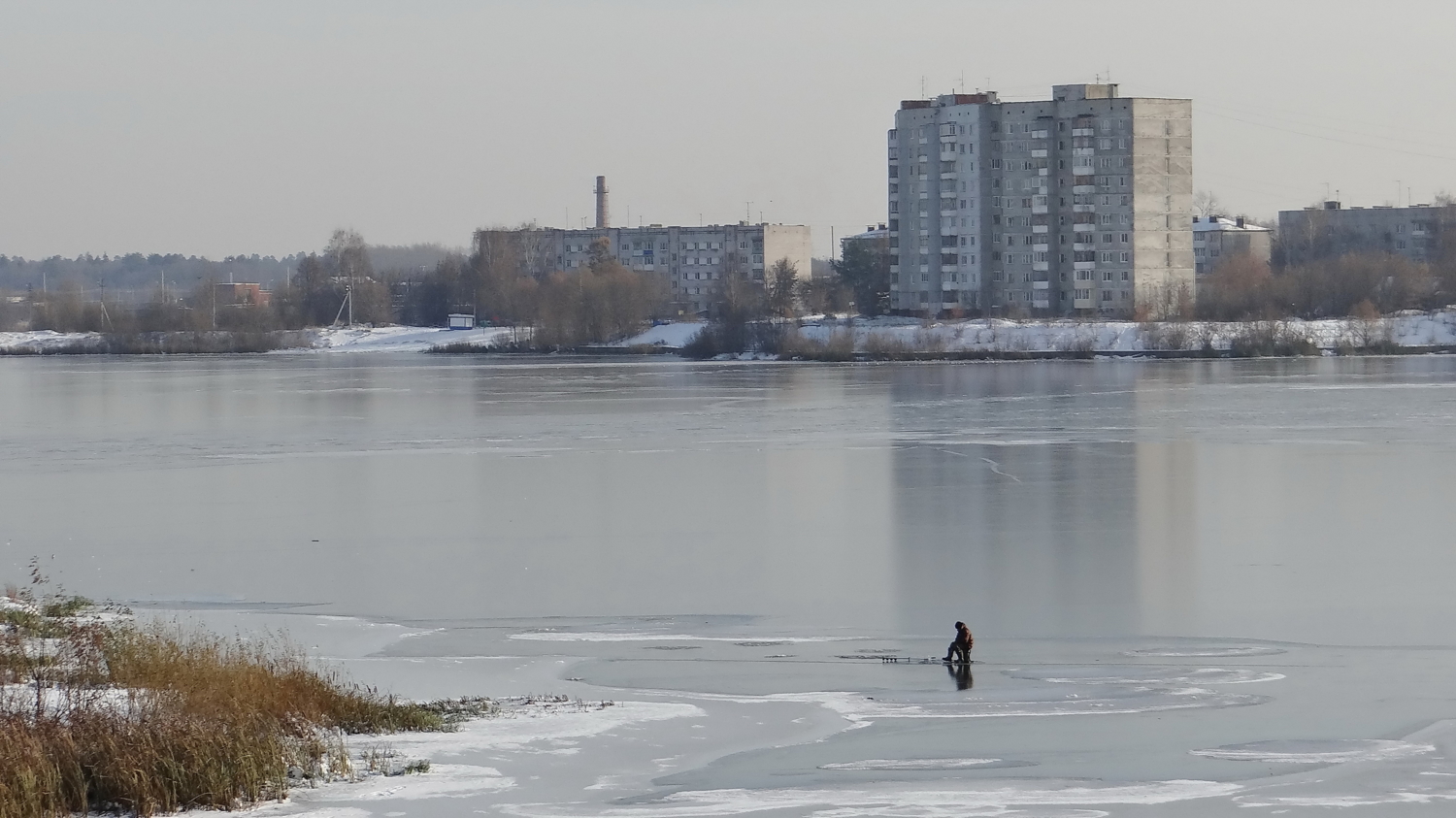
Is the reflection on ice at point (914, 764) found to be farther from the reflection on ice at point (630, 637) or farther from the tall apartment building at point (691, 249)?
the tall apartment building at point (691, 249)

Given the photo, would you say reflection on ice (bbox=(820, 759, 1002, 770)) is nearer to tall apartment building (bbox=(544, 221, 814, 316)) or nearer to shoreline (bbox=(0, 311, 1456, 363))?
shoreline (bbox=(0, 311, 1456, 363))

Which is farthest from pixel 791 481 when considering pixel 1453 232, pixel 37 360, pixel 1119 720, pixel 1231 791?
pixel 1453 232

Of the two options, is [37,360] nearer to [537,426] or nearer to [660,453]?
[537,426]

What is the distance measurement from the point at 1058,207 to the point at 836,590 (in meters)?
52.0

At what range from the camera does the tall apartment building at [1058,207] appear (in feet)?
194

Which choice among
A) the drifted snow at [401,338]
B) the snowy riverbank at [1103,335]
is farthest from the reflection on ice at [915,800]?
the drifted snow at [401,338]

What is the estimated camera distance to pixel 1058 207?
6019 centimetres

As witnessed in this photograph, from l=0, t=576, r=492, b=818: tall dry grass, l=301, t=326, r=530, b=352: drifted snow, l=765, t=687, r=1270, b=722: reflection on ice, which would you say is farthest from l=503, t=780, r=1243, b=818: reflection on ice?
l=301, t=326, r=530, b=352: drifted snow

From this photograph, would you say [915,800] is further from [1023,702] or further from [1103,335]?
[1103,335]

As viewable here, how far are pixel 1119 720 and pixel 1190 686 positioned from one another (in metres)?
0.81

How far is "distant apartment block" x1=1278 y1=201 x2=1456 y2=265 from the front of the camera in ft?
265

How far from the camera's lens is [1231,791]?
564 cm

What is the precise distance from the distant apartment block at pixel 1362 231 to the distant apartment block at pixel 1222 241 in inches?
43.8

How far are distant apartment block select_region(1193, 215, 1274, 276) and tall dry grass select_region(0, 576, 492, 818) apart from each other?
79597 millimetres
